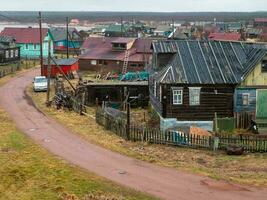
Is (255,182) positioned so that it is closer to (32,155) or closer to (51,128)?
(32,155)

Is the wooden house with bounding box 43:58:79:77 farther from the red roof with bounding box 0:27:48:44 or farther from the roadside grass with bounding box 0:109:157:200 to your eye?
the roadside grass with bounding box 0:109:157:200

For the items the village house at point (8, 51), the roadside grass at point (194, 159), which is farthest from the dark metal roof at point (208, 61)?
the village house at point (8, 51)

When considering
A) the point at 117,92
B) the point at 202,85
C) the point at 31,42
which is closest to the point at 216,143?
the point at 202,85

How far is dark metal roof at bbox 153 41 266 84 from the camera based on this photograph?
35.7m

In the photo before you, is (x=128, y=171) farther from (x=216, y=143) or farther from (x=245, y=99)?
(x=245, y=99)

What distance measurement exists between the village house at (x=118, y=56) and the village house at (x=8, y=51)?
1356 cm

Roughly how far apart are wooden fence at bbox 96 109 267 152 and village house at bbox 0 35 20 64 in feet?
150

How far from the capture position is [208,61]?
122ft

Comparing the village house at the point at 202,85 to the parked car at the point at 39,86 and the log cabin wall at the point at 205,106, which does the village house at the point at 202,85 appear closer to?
the log cabin wall at the point at 205,106

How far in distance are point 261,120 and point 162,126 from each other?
23.0ft

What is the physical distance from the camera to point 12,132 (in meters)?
33.7

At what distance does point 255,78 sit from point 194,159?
10.3 meters

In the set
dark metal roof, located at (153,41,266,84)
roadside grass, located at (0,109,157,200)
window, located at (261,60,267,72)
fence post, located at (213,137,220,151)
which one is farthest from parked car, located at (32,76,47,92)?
fence post, located at (213,137,220,151)

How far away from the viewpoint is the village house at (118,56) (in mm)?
63844
